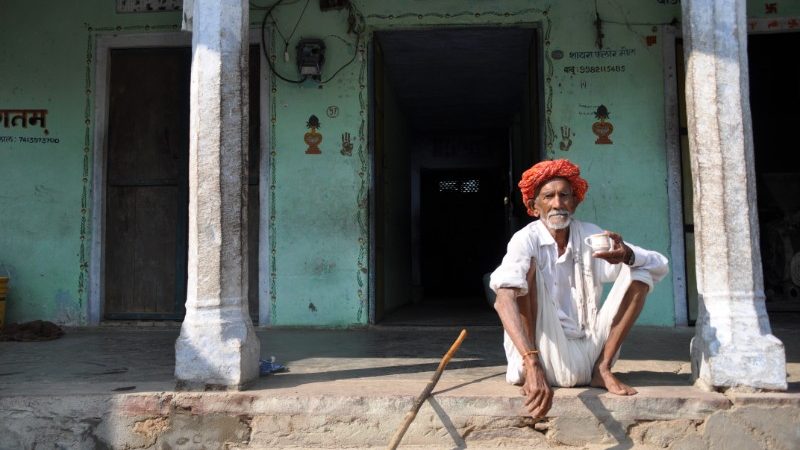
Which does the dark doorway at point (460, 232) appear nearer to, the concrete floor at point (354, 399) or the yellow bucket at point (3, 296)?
the yellow bucket at point (3, 296)

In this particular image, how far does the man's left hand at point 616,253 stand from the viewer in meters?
2.86

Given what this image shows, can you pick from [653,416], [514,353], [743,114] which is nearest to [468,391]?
[514,353]

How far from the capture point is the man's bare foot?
10.1ft

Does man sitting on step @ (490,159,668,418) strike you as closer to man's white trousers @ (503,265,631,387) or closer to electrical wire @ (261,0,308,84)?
man's white trousers @ (503,265,631,387)

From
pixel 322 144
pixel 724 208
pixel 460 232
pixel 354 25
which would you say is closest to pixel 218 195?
Result: pixel 322 144

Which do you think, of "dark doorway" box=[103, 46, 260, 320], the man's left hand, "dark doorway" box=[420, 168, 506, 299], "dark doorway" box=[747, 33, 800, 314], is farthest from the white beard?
"dark doorway" box=[420, 168, 506, 299]

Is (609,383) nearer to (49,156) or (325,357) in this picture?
(325,357)

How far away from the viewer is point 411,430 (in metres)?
3.10

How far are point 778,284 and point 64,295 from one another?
22.5 ft

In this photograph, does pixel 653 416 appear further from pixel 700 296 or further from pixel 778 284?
pixel 778 284

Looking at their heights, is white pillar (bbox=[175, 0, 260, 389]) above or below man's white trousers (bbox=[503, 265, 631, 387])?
above

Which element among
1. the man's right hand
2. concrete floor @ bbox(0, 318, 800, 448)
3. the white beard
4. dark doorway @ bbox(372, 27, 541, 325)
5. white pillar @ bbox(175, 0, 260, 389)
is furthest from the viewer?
dark doorway @ bbox(372, 27, 541, 325)

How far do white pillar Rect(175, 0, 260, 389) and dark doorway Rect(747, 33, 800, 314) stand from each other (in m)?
5.01

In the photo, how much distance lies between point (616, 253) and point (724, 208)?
0.92 meters
